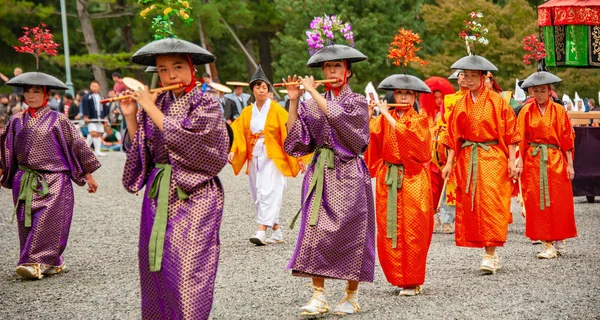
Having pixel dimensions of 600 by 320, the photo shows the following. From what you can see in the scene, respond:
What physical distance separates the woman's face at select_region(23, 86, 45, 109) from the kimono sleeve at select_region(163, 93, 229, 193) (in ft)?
13.1

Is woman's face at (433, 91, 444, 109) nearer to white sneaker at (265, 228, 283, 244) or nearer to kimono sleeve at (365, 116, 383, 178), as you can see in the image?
white sneaker at (265, 228, 283, 244)

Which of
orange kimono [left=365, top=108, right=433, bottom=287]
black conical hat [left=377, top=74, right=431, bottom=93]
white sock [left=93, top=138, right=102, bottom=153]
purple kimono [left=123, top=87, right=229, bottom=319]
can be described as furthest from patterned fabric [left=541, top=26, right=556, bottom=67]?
white sock [left=93, top=138, right=102, bottom=153]

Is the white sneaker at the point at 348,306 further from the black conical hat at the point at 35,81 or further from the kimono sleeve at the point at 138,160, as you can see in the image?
the black conical hat at the point at 35,81

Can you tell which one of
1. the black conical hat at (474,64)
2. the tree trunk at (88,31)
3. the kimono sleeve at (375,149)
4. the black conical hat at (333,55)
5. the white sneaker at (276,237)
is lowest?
the white sneaker at (276,237)

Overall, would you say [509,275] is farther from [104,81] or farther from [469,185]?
[104,81]

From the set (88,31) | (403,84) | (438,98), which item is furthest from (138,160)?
(88,31)

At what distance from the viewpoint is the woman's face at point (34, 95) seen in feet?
29.6

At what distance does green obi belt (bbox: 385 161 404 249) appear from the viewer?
774cm

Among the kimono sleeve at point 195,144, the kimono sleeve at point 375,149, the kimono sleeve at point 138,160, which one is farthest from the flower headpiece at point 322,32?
the kimono sleeve at point 138,160

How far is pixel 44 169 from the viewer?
29.5ft

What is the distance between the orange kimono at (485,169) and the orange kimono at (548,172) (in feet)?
3.95

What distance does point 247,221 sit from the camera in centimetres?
1315

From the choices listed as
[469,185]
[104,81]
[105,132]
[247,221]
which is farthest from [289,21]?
[469,185]

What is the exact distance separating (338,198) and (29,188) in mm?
3512
